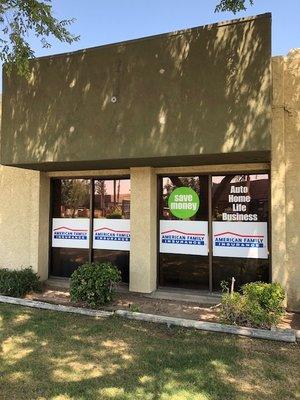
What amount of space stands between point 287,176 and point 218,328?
3.47 m

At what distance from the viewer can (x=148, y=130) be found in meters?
7.66

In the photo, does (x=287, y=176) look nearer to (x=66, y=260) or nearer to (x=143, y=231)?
(x=143, y=231)

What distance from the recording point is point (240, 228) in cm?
864

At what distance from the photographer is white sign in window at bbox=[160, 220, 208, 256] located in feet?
29.5

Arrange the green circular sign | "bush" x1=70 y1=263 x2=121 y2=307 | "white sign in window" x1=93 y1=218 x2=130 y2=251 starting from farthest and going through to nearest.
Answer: "white sign in window" x1=93 y1=218 x2=130 y2=251, the green circular sign, "bush" x1=70 y1=263 x2=121 y2=307

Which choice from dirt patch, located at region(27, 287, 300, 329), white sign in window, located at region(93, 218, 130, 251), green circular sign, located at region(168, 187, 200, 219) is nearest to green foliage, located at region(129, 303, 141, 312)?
dirt patch, located at region(27, 287, 300, 329)

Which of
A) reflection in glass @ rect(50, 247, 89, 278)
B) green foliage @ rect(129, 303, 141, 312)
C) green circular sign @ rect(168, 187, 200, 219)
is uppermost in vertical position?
green circular sign @ rect(168, 187, 200, 219)

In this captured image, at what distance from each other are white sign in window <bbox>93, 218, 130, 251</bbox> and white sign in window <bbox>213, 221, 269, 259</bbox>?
7.53 ft

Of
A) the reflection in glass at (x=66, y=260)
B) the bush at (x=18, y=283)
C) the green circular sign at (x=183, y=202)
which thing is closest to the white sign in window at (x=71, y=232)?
the reflection in glass at (x=66, y=260)

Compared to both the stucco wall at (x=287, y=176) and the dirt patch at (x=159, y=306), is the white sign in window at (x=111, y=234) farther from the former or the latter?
the stucco wall at (x=287, y=176)

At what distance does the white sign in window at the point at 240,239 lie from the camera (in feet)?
27.6

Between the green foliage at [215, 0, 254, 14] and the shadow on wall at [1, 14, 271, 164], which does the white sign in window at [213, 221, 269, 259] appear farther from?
the green foliage at [215, 0, 254, 14]

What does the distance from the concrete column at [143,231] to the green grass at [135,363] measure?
2018 millimetres

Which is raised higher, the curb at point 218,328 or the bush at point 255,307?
the bush at point 255,307
